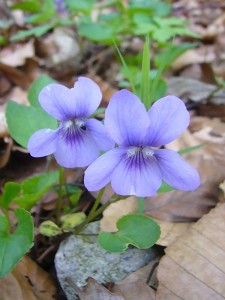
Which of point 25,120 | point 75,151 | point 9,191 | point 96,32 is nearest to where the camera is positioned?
point 75,151

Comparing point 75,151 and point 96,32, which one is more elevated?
point 75,151

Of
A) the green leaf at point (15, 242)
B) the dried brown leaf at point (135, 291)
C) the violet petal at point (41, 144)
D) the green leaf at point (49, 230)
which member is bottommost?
the dried brown leaf at point (135, 291)

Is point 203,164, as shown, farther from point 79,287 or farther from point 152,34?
point 152,34

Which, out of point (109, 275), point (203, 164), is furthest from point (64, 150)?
point (203, 164)

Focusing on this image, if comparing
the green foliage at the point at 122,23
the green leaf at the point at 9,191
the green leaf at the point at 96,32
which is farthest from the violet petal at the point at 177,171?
the green leaf at the point at 96,32

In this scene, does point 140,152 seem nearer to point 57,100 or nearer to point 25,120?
point 57,100

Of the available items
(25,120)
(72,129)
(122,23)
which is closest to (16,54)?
(122,23)

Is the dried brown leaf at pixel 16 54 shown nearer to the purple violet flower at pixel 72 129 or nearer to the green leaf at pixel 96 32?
the green leaf at pixel 96 32
